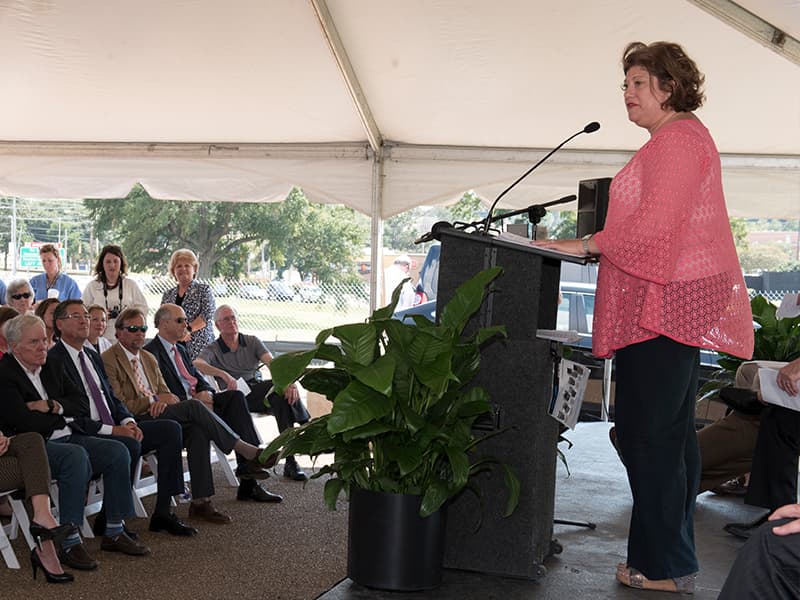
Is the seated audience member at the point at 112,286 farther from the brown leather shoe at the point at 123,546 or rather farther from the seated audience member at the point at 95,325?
the brown leather shoe at the point at 123,546

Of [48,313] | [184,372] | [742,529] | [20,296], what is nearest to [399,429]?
[742,529]

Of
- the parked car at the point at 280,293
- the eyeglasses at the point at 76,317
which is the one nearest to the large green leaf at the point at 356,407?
the eyeglasses at the point at 76,317

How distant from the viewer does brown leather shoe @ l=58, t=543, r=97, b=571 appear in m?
3.85

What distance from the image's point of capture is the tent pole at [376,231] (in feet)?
24.9

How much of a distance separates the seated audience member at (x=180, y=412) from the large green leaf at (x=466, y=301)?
93.7 inches

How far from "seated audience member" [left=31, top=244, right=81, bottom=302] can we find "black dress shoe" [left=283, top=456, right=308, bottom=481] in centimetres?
294

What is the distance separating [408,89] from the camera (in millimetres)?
6863

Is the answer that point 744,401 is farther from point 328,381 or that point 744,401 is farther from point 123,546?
point 123,546

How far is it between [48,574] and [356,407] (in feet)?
5.88

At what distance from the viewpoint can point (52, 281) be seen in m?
7.92

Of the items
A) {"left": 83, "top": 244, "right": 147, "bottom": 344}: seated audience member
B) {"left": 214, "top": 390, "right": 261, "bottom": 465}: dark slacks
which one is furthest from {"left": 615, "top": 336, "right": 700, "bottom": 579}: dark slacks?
{"left": 83, "top": 244, "right": 147, "bottom": 344}: seated audience member

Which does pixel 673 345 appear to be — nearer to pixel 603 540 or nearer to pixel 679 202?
pixel 679 202

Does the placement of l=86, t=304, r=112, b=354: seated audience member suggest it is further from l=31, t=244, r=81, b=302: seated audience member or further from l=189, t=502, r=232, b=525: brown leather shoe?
l=31, t=244, r=81, b=302: seated audience member

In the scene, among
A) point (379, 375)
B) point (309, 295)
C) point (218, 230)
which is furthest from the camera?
point (218, 230)
